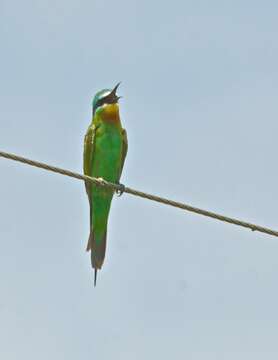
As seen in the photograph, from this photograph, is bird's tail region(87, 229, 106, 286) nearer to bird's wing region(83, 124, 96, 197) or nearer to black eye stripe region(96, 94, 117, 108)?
bird's wing region(83, 124, 96, 197)

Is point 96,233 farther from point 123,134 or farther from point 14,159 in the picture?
point 14,159

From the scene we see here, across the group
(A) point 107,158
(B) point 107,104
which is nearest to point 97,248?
(A) point 107,158

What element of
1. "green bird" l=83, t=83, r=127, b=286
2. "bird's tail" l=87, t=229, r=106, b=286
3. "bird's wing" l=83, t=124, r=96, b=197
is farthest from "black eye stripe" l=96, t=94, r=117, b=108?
"bird's tail" l=87, t=229, r=106, b=286

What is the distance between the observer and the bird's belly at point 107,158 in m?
8.38

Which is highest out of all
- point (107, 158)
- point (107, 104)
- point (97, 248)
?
point (107, 104)

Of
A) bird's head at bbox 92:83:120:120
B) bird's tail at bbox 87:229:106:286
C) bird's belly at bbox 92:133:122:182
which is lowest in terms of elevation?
bird's tail at bbox 87:229:106:286

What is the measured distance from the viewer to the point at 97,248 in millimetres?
8008

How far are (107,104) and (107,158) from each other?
496 millimetres

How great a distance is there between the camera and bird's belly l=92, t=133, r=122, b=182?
27.5 feet

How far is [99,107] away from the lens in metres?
8.70

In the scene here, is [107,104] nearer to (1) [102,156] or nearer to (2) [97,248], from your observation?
(1) [102,156]

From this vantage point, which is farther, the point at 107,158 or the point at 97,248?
the point at 107,158

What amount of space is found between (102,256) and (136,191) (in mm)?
2216

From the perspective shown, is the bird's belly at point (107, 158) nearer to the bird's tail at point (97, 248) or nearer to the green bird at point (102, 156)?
the green bird at point (102, 156)
